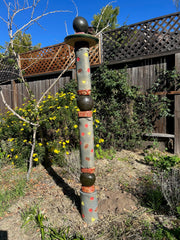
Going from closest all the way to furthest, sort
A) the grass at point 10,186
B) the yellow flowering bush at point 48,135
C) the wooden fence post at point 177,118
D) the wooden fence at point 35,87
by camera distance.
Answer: the grass at point 10,186
the yellow flowering bush at point 48,135
the wooden fence post at point 177,118
the wooden fence at point 35,87

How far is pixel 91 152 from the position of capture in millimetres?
2068

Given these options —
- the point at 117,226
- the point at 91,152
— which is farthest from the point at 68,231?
the point at 91,152

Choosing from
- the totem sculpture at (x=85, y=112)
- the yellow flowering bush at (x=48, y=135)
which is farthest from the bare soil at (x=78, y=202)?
the yellow flowering bush at (x=48, y=135)

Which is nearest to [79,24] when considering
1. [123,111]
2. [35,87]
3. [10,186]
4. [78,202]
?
[78,202]

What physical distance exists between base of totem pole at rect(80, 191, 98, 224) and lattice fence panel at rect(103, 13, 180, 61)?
12.2ft

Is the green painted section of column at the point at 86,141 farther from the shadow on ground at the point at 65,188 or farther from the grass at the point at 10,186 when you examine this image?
the grass at the point at 10,186

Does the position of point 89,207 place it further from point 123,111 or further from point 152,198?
point 123,111

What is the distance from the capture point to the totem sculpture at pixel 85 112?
1.96 metres

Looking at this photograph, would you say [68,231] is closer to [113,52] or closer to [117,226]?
[117,226]

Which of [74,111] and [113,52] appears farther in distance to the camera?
[113,52]

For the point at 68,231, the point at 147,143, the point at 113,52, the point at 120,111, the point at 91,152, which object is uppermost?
the point at 113,52

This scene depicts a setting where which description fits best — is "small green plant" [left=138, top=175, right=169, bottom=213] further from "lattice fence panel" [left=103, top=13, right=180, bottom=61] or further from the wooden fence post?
"lattice fence panel" [left=103, top=13, right=180, bottom=61]

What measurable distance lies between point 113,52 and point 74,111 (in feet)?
7.27

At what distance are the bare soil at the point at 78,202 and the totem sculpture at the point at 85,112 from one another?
0.21 meters
